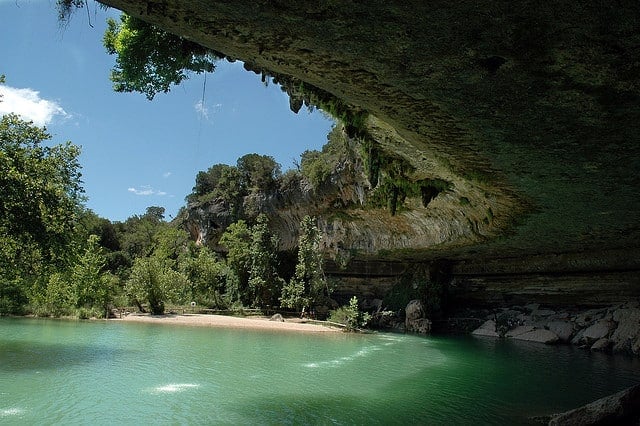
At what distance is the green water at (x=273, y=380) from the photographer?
25.4ft

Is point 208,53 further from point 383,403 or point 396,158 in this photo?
point 383,403

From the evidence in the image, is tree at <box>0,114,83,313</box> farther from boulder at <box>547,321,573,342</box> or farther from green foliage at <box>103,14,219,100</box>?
boulder at <box>547,321,573,342</box>

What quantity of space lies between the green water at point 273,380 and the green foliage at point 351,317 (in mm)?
5039

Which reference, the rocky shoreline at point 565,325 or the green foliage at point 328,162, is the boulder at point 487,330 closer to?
the rocky shoreline at point 565,325

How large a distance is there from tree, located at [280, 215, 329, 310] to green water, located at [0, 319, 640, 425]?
27.1 ft

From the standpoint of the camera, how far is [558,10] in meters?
3.60

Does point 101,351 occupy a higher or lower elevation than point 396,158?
lower

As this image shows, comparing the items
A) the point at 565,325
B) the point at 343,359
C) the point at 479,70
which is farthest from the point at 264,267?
the point at 479,70

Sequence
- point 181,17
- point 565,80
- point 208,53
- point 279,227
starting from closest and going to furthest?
point 181,17 < point 565,80 < point 208,53 < point 279,227

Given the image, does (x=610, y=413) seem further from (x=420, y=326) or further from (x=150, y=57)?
(x=420, y=326)

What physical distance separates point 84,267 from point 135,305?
407 centimetres

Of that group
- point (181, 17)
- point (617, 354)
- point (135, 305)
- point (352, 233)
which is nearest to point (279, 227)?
point (352, 233)

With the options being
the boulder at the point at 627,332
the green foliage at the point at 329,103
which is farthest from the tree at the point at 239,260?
the green foliage at the point at 329,103

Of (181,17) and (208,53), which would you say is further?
(208,53)
